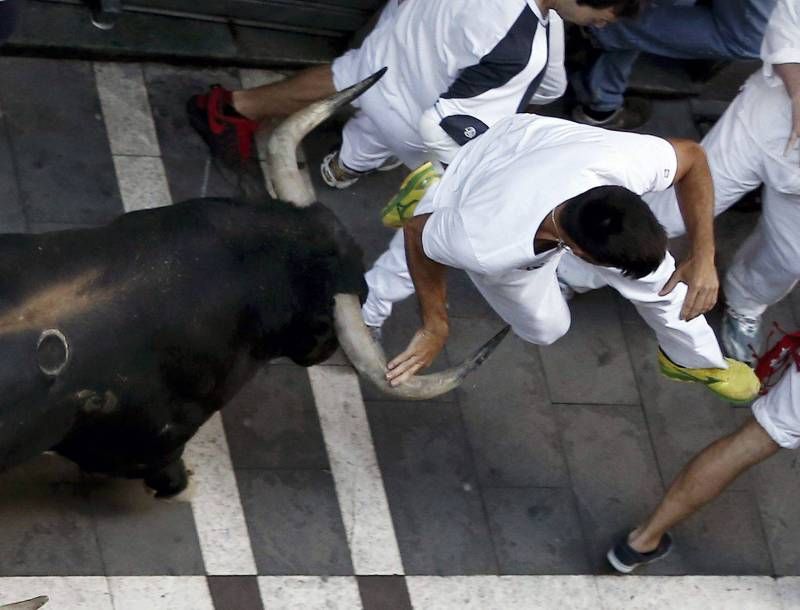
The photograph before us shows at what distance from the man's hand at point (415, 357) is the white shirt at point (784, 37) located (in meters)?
1.92

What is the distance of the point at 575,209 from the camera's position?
4.29 metres

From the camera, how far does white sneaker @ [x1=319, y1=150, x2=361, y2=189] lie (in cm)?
634

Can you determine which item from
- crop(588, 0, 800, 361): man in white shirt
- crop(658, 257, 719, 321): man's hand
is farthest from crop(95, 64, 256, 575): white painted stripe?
crop(658, 257, 719, 321): man's hand

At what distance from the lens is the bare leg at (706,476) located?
5.44m

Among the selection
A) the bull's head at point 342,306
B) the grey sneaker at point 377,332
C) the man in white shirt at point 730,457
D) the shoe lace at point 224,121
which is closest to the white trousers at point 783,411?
the man in white shirt at point 730,457

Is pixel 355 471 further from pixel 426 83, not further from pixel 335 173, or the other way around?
pixel 426 83

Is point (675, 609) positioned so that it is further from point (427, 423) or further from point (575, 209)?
point (575, 209)

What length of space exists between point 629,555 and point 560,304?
122cm

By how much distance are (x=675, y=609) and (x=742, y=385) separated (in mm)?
1069

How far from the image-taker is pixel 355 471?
5.76 meters

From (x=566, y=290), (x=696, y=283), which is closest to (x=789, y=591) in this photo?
(x=566, y=290)

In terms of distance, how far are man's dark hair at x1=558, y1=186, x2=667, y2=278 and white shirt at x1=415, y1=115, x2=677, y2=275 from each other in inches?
4.0

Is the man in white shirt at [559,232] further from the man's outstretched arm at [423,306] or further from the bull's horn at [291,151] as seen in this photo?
the bull's horn at [291,151]

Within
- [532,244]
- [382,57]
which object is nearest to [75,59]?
[382,57]
